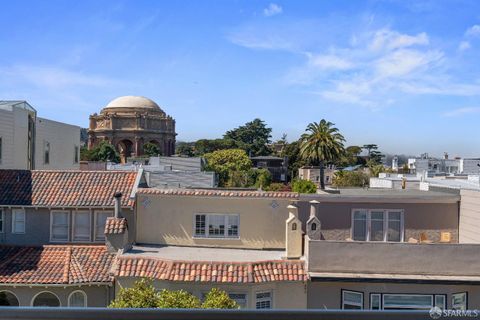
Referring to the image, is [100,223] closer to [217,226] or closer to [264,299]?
[217,226]

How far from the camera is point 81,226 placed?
1825cm

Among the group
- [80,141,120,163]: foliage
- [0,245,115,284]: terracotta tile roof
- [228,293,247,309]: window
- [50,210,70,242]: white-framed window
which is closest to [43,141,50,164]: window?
[50,210,70,242]: white-framed window

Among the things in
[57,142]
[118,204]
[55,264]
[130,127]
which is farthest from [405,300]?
[130,127]

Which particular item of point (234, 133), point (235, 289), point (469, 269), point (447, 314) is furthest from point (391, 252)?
point (234, 133)

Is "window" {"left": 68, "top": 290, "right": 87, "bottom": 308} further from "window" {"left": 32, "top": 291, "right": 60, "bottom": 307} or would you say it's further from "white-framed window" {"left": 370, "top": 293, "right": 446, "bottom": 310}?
"white-framed window" {"left": 370, "top": 293, "right": 446, "bottom": 310}

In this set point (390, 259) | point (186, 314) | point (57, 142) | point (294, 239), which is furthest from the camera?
point (57, 142)

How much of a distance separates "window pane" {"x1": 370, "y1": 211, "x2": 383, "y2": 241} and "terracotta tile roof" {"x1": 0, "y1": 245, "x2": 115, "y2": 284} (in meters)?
8.61

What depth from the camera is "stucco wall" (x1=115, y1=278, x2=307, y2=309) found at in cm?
1410

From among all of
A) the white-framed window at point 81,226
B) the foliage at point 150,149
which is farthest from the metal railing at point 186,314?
the foliage at point 150,149

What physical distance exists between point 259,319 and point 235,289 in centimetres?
1236

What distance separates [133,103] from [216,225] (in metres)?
95.7

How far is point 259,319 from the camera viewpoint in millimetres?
2158

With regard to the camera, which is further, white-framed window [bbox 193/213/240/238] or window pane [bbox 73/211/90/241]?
window pane [bbox 73/211/90/241]

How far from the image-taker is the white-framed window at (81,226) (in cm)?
1814
